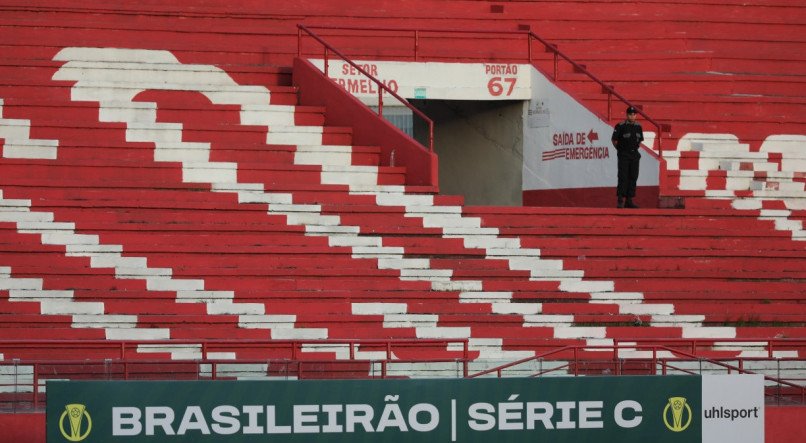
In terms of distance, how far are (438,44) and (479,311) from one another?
5.24m

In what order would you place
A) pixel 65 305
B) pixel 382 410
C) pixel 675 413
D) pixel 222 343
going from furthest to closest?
pixel 65 305 → pixel 222 343 → pixel 675 413 → pixel 382 410

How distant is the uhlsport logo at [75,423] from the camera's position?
10.9 metres

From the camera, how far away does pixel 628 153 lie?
16734 mm

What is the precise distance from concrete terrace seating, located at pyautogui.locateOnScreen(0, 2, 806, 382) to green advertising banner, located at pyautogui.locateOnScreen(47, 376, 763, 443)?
7.26 ft

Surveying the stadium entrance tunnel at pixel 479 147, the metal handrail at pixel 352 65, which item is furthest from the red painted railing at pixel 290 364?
the stadium entrance tunnel at pixel 479 147

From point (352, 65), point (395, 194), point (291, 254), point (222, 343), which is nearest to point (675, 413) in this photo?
point (222, 343)

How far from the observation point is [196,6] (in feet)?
62.6

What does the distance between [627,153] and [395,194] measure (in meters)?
2.68

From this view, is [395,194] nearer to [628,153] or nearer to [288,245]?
[288,245]

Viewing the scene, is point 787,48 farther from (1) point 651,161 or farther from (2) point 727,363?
(2) point 727,363

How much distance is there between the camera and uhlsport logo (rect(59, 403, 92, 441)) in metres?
10.9

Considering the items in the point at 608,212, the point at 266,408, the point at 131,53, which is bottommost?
the point at 266,408

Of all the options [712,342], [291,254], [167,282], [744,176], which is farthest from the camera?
[744,176]

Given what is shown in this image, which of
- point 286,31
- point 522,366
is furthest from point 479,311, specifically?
point 286,31
